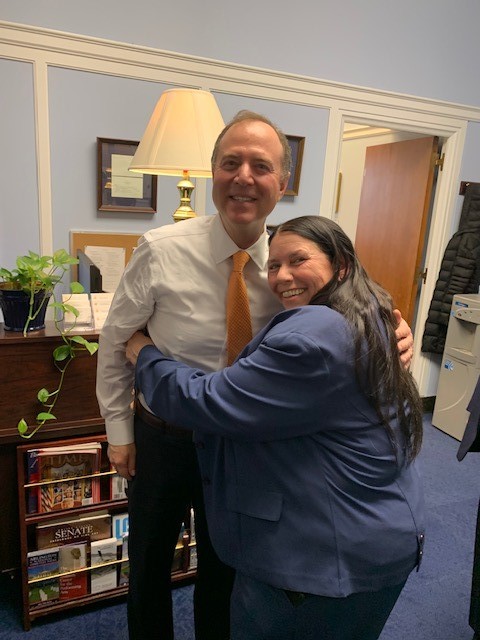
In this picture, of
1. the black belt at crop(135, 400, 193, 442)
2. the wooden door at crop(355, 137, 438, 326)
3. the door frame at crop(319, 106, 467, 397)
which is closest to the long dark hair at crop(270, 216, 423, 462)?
the black belt at crop(135, 400, 193, 442)

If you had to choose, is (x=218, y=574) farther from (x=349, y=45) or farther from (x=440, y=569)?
(x=349, y=45)

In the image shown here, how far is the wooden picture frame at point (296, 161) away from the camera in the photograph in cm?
298

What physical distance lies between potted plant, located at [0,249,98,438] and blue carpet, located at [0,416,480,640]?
754 mm

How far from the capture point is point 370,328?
90 cm

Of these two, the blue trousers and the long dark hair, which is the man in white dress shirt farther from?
the blue trousers

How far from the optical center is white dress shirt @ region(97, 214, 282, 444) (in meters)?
1.17

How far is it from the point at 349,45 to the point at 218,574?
294 centimetres

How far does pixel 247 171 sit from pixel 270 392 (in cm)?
50

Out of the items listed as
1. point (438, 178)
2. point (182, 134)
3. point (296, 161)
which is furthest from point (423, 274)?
point (182, 134)

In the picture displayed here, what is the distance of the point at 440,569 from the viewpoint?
2.16 meters

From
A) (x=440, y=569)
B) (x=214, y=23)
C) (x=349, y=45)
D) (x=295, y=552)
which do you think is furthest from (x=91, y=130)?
(x=440, y=569)

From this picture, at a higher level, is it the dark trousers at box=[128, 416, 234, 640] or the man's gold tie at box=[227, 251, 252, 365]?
the man's gold tie at box=[227, 251, 252, 365]

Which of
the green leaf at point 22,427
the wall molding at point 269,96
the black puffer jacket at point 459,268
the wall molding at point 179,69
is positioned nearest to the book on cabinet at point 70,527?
the green leaf at point 22,427

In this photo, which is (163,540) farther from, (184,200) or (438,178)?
(438,178)
